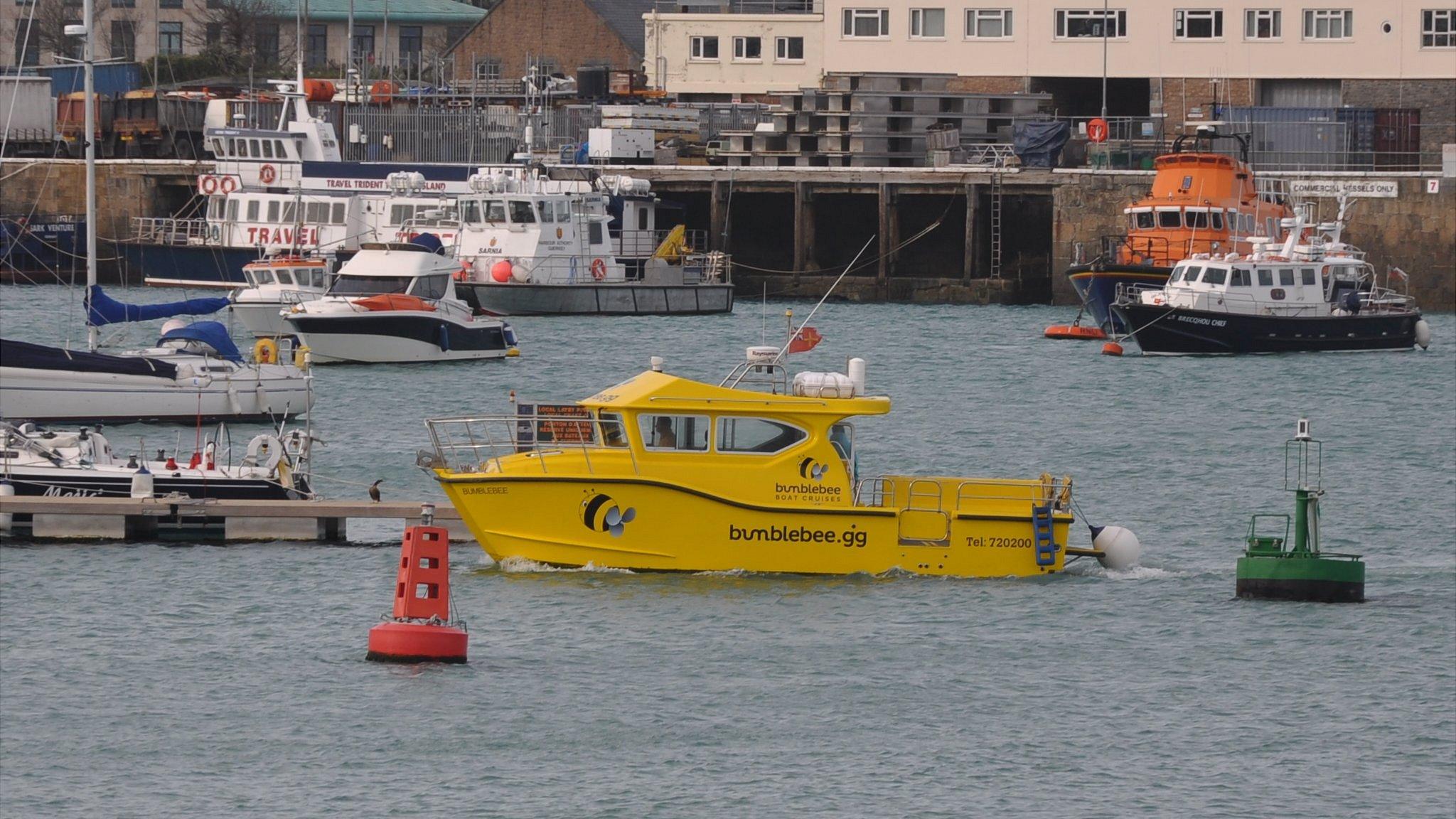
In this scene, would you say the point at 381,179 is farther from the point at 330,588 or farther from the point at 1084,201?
the point at 330,588

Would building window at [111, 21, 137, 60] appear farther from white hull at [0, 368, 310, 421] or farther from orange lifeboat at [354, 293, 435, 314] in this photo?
white hull at [0, 368, 310, 421]

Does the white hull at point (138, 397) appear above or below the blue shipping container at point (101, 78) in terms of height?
below

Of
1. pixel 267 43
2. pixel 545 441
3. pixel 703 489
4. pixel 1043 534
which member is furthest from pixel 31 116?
pixel 1043 534

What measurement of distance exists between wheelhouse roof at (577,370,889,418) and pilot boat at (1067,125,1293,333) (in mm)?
30461

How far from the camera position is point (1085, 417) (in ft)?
133

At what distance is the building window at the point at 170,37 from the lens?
10081 centimetres

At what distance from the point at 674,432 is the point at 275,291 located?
28.5 m

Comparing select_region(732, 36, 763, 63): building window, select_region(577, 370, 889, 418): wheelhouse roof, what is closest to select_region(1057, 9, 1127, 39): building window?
select_region(732, 36, 763, 63): building window

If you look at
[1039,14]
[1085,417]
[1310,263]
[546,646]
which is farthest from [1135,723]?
[1039,14]

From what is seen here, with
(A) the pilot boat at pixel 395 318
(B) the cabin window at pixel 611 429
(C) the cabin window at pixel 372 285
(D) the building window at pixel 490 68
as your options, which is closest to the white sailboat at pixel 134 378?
(A) the pilot boat at pixel 395 318

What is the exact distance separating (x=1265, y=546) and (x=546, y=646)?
7735 millimetres

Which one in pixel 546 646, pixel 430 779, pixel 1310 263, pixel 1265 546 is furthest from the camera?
pixel 1310 263

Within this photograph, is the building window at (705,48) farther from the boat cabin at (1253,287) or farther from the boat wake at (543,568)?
the boat wake at (543,568)

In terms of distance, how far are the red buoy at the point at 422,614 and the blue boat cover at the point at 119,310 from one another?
55.7 feet
